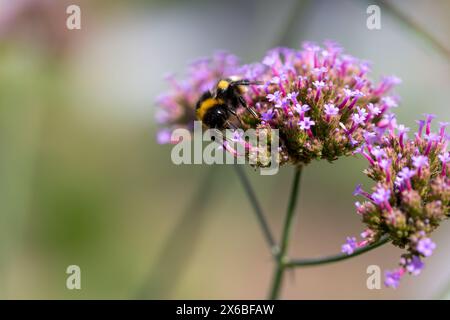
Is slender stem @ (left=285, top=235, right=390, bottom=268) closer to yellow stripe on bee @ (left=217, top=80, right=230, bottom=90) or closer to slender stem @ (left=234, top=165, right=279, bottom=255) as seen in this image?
slender stem @ (left=234, top=165, right=279, bottom=255)

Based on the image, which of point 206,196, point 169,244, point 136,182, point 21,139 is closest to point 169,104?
point 206,196

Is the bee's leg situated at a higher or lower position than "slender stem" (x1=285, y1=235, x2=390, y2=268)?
higher

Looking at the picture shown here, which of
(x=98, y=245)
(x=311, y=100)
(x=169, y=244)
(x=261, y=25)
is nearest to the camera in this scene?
(x=311, y=100)

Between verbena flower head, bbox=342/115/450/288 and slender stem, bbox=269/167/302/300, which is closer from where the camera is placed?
verbena flower head, bbox=342/115/450/288

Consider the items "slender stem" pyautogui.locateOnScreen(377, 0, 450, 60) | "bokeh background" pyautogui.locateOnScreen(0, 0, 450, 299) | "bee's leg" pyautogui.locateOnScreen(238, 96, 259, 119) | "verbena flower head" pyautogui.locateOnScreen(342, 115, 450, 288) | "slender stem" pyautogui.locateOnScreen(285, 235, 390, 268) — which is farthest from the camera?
"bokeh background" pyautogui.locateOnScreen(0, 0, 450, 299)

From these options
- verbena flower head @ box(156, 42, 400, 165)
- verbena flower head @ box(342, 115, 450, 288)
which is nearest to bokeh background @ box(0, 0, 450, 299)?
verbena flower head @ box(156, 42, 400, 165)

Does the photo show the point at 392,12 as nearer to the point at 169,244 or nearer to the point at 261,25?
the point at 169,244

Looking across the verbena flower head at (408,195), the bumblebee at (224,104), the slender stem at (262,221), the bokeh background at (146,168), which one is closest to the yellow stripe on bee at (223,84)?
the bumblebee at (224,104)
